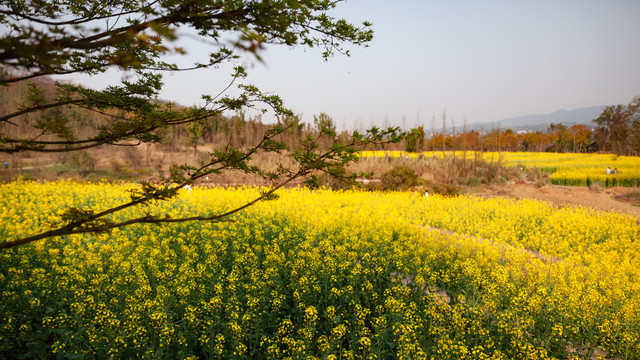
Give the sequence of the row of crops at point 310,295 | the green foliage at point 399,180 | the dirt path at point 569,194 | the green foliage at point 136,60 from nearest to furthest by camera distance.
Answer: the green foliage at point 136,60, the row of crops at point 310,295, the dirt path at point 569,194, the green foliage at point 399,180

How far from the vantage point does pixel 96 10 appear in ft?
8.05

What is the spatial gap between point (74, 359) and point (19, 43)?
9.24ft

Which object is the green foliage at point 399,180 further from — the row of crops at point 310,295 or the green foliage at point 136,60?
the green foliage at point 136,60

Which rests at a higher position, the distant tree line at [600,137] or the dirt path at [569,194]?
the distant tree line at [600,137]

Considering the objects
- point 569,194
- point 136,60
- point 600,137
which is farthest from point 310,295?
point 600,137

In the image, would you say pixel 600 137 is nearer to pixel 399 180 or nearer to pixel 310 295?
pixel 399 180

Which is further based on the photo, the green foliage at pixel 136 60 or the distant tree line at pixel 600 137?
the distant tree line at pixel 600 137

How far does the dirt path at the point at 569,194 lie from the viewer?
1380cm

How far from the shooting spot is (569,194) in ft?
52.6

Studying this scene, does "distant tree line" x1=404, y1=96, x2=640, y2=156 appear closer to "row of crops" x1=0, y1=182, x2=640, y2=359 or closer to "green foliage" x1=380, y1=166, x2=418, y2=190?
"green foliage" x1=380, y1=166, x2=418, y2=190

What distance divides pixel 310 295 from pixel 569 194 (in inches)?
696

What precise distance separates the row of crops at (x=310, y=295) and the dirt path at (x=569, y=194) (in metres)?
7.10

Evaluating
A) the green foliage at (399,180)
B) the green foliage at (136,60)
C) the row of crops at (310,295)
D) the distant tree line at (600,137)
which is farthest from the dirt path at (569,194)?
the distant tree line at (600,137)

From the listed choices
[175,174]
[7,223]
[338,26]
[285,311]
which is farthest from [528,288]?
[7,223]
